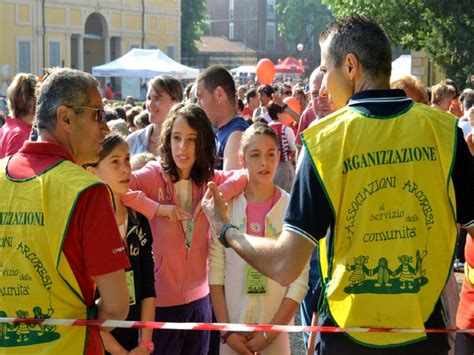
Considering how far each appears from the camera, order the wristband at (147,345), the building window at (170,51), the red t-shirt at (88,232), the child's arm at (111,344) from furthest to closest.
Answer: the building window at (170,51) → the wristband at (147,345) → the child's arm at (111,344) → the red t-shirt at (88,232)

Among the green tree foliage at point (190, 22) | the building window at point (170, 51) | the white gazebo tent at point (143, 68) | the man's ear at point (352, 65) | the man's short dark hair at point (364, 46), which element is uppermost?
the green tree foliage at point (190, 22)

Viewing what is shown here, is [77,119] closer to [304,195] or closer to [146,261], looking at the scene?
[304,195]

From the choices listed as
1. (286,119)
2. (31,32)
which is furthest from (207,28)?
(286,119)

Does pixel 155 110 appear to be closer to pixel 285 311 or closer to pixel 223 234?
pixel 285 311

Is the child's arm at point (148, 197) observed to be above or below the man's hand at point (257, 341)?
above

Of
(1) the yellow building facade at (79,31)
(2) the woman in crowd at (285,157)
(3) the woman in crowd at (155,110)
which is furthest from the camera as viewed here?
(1) the yellow building facade at (79,31)

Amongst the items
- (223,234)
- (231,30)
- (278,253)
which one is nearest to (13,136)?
(223,234)

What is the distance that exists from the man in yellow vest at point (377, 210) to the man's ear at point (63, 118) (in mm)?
836

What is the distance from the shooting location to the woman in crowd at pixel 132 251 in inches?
163

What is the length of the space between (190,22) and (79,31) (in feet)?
63.1

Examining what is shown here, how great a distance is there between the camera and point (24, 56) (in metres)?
51.5

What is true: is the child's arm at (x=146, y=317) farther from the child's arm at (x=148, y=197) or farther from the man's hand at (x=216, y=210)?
the man's hand at (x=216, y=210)

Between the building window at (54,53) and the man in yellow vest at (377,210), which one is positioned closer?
the man in yellow vest at (377,210)

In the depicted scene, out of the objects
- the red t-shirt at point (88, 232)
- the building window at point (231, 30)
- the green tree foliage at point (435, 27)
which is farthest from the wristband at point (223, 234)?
the building window at point (231, 30)
